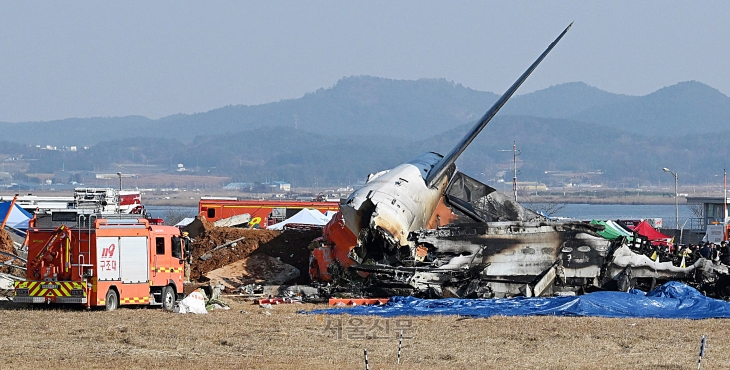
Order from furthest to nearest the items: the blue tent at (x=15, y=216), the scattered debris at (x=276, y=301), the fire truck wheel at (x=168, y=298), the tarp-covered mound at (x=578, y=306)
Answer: the blue tent at (x=15, y=216)
the scattered debris at (x=276, y=301)
the fire truck wheel at (x=168, y=298)
the tarp-covered mound at (x=578, y=306)

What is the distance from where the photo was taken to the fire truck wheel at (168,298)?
29.0 metres

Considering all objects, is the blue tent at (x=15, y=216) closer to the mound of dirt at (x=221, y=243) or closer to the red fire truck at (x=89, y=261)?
the mound of dirt at (x=221, y=243)

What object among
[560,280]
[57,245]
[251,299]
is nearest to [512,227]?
[560,280]

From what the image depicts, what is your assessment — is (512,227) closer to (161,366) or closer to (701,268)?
(701,268)

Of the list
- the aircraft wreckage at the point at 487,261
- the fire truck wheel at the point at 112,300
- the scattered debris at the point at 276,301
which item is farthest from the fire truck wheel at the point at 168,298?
the aircraft wreckage at the point at 487,261

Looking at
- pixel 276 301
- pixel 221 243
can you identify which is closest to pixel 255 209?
pixel 221 243

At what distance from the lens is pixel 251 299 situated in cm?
3262

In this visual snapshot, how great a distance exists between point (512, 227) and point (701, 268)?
565cm

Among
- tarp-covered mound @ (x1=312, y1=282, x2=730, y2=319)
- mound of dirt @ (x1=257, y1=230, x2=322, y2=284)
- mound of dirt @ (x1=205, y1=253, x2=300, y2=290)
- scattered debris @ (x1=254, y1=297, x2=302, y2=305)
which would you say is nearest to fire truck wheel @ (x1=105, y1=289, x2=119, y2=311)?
scattered debris @ (x1=254, y1=297, x2=302, y2=305)

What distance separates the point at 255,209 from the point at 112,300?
153 ft

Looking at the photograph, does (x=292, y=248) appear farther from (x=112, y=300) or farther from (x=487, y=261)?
(x=112, y=300)

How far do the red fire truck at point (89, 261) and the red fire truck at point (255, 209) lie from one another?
38333 mm

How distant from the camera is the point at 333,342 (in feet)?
69.6

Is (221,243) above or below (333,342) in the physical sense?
above
